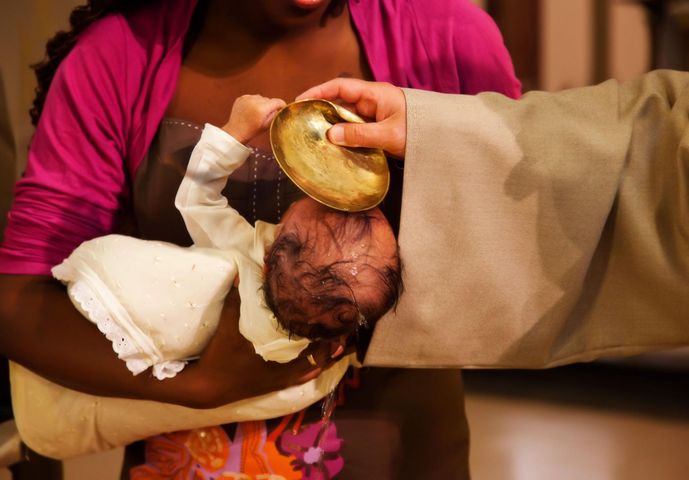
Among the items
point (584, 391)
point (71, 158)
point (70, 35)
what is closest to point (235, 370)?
point (71, 158)

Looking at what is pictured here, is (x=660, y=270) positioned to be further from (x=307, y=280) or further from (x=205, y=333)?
(x=205, y=333)

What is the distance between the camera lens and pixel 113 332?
38.9 inches

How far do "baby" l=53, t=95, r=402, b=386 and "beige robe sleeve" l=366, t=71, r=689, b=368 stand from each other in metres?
0.05

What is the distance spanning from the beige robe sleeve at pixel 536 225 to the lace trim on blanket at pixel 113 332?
27 cm

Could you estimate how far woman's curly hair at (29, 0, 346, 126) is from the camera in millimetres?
1084

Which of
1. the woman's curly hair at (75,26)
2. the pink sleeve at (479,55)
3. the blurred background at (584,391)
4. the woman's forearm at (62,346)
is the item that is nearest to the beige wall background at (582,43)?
the blurred background at (584,391)

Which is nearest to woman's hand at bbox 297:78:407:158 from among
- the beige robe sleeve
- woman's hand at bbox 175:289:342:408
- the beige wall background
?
the beige robe sleeve

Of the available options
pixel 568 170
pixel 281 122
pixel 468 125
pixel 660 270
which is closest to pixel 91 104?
pixel 281 122

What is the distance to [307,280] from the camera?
0.95 metres

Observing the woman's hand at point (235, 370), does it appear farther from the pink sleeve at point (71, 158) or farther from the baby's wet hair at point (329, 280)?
the pink sleeve at point (71, 158)

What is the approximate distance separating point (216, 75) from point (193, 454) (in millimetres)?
491

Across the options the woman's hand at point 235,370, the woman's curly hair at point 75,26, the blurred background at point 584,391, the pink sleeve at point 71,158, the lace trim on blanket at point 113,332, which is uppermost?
the woman's curly hair at point 75,26

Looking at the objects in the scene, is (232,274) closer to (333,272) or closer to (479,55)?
(333,272)

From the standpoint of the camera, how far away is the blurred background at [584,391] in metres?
2.35
